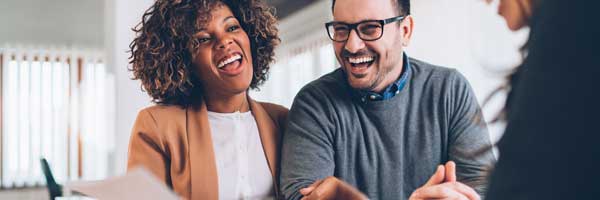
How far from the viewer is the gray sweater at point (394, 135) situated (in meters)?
0.92

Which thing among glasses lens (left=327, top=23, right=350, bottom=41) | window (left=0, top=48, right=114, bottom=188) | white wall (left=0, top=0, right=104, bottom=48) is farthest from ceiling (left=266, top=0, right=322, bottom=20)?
white wall (left=0, top=0, right=104, bottom=48)

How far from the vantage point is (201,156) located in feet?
3.61

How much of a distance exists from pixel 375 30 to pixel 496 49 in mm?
242

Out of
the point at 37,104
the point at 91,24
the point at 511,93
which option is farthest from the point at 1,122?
the point at 511,93

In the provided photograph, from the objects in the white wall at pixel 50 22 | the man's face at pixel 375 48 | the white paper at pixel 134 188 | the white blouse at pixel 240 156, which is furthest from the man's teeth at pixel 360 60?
the white wall at pixel 50 22

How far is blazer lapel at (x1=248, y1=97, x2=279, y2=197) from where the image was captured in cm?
112

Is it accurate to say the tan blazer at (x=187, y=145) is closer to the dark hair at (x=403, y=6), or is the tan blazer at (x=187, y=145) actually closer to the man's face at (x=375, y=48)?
the man's face at (x=375, y=48)

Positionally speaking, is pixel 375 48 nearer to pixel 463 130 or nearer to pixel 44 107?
pixel 463 130

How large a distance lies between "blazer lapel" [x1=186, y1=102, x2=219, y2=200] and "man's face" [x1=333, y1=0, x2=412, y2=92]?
0.98ft

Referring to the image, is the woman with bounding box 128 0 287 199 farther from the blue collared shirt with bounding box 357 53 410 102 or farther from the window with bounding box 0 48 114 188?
the window with bounding box 0 48 114 188

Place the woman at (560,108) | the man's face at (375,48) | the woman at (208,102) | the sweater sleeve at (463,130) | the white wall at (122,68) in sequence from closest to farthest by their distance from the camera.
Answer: the woman at (560,108) → the sweater sleeve at (463,130) → the man's face at (375,48) → the woman at (208,102) → the white wall at (122,68)

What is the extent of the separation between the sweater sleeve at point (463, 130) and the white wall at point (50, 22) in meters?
1.17

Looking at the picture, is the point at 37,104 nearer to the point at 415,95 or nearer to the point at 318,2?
the point at 318,2

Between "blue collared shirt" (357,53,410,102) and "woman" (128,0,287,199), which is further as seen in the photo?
"woman" (128,0,287,199)
